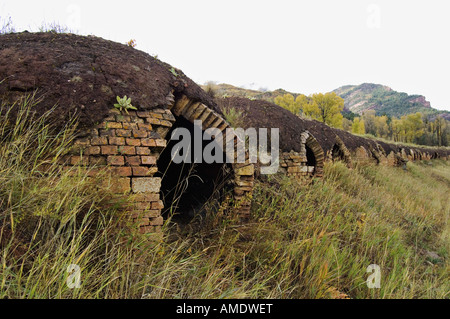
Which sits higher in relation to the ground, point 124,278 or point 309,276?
point 124,278

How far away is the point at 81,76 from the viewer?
3.05 metres

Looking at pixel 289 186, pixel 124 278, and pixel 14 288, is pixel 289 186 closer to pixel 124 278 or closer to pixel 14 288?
pixel 124 278

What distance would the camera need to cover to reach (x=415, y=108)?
103 m

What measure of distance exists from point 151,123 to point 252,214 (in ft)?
6.59

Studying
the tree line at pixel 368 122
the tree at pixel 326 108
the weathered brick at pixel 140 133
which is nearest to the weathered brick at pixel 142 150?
the weathered brick at pixel 140 133

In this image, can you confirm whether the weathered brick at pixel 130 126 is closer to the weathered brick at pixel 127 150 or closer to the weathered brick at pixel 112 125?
the weathered brick at pixel 112 125

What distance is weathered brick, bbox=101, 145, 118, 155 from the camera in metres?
2.73

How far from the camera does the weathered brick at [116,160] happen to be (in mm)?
2723

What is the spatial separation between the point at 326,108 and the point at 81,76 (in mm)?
35108

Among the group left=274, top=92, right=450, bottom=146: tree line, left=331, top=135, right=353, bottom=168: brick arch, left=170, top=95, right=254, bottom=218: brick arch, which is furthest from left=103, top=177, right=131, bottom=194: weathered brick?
left=274, top=92, right=450, bottom=146: tree line

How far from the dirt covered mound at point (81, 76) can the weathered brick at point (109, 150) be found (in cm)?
31

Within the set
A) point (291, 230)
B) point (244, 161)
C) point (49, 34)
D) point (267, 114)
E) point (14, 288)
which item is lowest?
point (291, 230)
